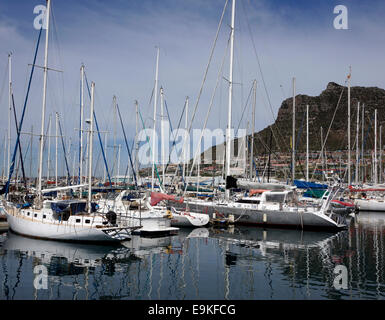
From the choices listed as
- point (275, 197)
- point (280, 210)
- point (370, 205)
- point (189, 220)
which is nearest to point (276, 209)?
point (280, 210)

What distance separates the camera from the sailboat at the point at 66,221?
75.7ft

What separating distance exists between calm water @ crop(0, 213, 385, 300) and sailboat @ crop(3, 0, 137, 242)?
71cm

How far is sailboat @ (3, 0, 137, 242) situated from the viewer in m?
23.1

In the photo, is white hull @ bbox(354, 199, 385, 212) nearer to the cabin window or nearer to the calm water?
the cabin window

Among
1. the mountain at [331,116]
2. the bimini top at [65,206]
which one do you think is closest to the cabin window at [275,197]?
the bimini top at [65,206]

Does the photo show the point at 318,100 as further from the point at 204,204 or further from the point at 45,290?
the point at 45,290

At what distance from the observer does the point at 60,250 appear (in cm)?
2195

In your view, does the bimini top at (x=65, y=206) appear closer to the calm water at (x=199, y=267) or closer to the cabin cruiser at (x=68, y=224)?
the cabin cruiser at (x=68, y=224)

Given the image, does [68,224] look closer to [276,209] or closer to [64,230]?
[64,230]

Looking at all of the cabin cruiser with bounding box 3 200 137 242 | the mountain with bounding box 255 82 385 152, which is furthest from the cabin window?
the mountain with bounding box 255 82 385 152

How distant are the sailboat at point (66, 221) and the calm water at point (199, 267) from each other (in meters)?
0.71

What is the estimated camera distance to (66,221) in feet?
78.3

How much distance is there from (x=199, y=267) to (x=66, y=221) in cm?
1084
